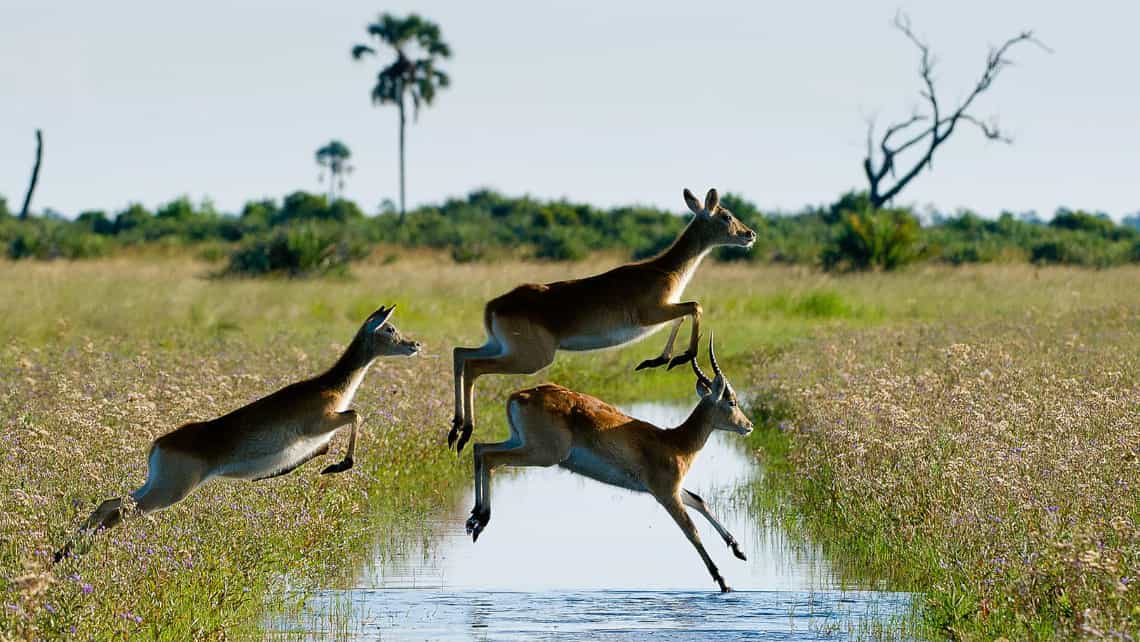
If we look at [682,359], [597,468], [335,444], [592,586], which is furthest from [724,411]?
[335,444]

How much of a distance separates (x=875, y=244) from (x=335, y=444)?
35.0 metres

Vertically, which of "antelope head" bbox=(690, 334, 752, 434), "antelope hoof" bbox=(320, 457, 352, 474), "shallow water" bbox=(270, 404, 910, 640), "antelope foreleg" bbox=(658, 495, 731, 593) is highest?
"antelope head" bbox=(690, 334, 752, 434)

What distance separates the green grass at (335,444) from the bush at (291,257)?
7.14 m

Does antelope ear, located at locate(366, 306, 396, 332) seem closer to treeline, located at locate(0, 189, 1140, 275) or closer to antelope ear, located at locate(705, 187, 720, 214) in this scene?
antelope ear, located at locate(705, 187, 720, 214)

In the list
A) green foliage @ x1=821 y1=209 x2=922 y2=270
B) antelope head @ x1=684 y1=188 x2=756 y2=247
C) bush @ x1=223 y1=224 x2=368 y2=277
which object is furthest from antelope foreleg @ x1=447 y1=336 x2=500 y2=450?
green foliage @ x1=821 y1=209 x2=922 y2=270

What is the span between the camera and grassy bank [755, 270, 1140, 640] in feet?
28.6

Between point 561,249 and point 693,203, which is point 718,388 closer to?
point 693,203

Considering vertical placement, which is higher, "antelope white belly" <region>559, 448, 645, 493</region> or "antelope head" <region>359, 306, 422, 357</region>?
"antelope head" <region>359, 306, 422, 357</region>

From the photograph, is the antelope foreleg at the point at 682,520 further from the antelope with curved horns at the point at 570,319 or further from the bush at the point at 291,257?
the bush at the point at 291,257

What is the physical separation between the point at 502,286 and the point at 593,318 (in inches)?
1271

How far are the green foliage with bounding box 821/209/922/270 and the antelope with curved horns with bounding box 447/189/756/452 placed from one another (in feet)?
125

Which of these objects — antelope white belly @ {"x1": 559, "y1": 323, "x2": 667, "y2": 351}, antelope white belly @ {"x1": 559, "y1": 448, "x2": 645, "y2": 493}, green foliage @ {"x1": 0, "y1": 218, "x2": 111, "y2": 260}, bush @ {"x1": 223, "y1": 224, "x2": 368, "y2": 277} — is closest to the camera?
antelope white belly @ {"x1": 559, "y1": 323, "x2": 667, "y2": 351}

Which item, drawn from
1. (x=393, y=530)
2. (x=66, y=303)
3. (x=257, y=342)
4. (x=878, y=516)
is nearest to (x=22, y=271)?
(x=66, y=303)

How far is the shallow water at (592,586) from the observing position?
33.4 feet
